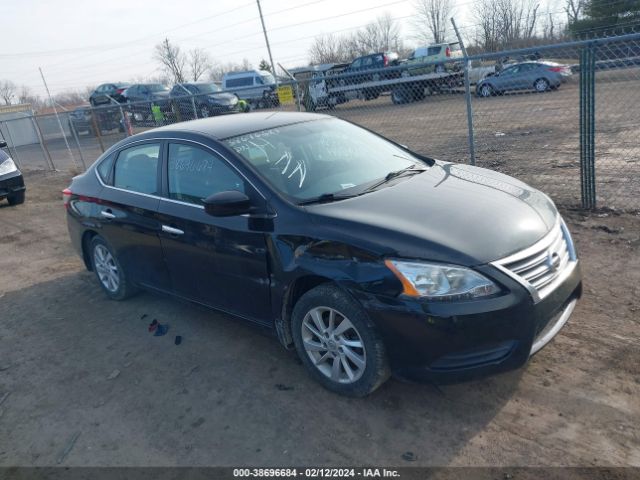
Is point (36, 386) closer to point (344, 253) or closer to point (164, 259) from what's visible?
point (164, 259)

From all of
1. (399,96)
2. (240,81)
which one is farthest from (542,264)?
(240,81)

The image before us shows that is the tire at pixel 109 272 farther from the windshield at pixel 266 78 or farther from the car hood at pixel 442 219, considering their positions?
the windshield at pixel 266 78

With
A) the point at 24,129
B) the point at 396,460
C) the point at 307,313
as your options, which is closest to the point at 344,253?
the point at 307,313

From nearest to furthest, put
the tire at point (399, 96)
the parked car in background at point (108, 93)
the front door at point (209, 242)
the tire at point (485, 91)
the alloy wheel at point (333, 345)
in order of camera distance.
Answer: the alloy wheel at point (333, 345)
the front door at point (209, 242)
the tire at point (399, 96)
the tire at point (485, 91)
the parked car in background at point (108, 93)

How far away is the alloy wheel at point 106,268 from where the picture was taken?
5117 mm

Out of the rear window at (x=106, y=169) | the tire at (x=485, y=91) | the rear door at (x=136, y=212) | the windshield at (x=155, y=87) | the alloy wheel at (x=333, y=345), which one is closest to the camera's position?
the alloy wheel at (x=333, y=345)

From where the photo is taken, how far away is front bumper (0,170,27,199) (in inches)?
402

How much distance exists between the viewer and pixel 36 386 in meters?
3.87

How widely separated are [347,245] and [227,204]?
84cm

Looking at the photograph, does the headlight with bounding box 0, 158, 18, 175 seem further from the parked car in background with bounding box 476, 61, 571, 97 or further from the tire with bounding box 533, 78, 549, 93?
the tire with bounding box 533, 78, 549, 93

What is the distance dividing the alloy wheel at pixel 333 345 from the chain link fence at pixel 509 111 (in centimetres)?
407

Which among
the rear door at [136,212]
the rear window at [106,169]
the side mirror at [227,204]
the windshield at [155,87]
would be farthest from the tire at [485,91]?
the windshield at [155,87]

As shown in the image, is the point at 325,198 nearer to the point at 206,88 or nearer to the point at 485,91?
the point at 485,91

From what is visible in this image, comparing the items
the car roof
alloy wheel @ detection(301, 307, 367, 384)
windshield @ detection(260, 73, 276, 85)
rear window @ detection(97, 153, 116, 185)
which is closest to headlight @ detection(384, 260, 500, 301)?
alloy wheel @ detection(301, 307, 367, 384)
